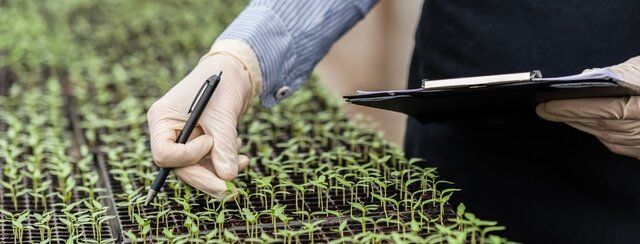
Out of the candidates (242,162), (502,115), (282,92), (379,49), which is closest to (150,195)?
(242,162)

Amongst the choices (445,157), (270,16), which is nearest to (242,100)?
(270,16)

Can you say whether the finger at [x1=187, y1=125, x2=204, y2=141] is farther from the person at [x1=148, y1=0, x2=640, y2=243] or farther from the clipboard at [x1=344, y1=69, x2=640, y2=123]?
the clipboard at [x1=344, y1=69, x2=640, y2=123]

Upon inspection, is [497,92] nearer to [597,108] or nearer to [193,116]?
[597,108]

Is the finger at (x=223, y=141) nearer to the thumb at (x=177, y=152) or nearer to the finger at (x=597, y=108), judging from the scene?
the thumb at (x=177, y=152)

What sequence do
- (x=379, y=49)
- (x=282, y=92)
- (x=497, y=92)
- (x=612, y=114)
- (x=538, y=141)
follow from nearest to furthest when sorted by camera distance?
(x=497, y=92)
(x=612, y=114)
(x=538, y=141)
(x=282, y=92)
(x=379, y=49)

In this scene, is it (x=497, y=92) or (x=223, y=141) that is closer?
(x=497, y=92)

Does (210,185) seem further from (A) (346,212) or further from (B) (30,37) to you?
(B) (30,37)

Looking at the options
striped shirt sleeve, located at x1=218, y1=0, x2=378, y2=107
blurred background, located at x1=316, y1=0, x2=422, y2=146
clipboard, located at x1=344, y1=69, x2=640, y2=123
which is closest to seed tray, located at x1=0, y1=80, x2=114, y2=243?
striped shirt sleeve, located at x1=218, y1=0, x2=378, y2=107

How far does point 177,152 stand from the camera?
5.31 feet

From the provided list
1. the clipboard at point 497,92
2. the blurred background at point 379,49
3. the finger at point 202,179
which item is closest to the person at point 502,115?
the finger at point 202,179

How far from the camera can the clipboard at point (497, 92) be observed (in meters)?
1.35

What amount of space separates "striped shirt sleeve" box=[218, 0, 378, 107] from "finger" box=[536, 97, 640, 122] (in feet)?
1.98

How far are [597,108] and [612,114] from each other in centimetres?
3

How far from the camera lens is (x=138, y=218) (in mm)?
1482
